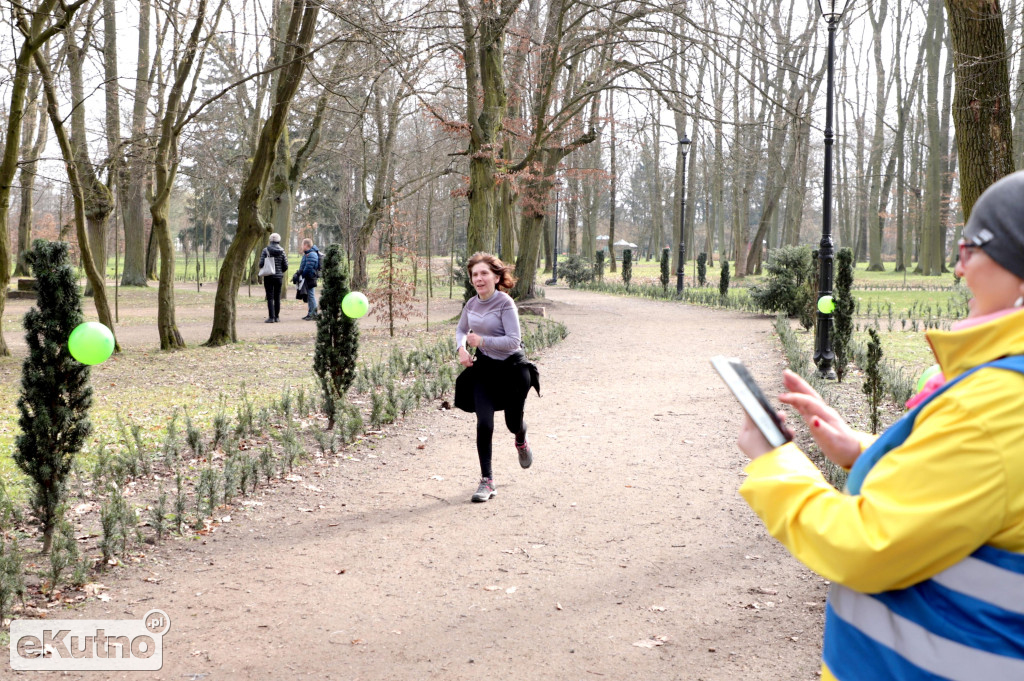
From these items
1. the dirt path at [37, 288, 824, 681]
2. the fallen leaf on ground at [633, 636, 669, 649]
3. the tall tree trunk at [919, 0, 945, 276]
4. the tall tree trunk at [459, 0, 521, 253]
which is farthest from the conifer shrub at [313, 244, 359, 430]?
the tall tree trunk at [919, 0, 945, 276]

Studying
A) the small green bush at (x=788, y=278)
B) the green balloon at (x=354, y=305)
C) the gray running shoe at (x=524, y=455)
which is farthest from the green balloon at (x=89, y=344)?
the small green bush at (x=788, y=278)

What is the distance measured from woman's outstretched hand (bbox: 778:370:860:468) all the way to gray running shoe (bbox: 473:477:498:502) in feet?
16.2

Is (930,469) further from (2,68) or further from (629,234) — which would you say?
(629,234)

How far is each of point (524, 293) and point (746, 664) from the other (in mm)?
19566

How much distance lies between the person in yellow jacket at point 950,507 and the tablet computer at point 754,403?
42mm

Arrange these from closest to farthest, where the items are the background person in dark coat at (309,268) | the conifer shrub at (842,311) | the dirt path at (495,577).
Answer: the dirt path at (495,577) < the conifer shrub at (842,311) < the background person in dark coat at (309,268)

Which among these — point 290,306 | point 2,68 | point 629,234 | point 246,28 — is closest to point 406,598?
point 246,28

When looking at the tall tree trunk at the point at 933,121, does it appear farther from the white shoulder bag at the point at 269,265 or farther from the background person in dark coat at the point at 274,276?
the white shoulder bag at the point at 269,265

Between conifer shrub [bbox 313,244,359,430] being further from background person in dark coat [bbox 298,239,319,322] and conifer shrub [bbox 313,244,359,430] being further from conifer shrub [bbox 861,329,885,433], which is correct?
background person in dark coat [bbox 298,239,319,322]

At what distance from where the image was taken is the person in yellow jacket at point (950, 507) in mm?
1229

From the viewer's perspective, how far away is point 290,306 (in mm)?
26094

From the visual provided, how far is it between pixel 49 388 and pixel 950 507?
16.3ft

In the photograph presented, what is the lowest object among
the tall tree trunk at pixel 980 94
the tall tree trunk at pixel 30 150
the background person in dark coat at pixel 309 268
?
the background person in dark coat at pixel 309 268

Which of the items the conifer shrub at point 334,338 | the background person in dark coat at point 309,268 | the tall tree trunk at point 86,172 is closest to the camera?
the conifer shrub at point 334,338
